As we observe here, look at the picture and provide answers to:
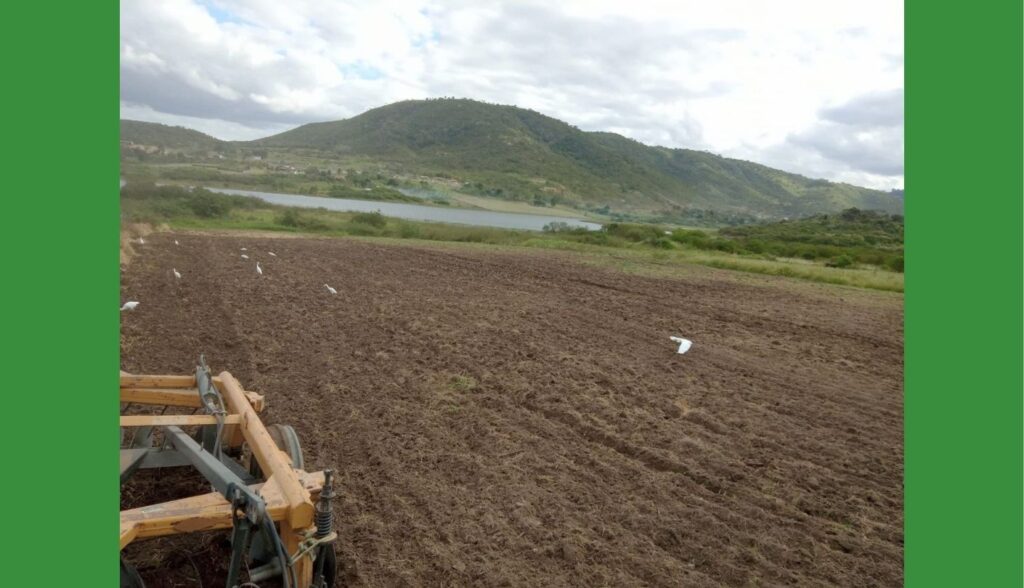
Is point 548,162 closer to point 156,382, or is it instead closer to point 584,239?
point 584,239

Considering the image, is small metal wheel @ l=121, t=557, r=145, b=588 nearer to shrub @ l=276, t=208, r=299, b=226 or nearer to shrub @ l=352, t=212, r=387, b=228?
shrub @ l=276, t=208, r=299, b=226

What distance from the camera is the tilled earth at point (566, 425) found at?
3.96 metres

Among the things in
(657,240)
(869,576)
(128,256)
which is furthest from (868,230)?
(869,576)

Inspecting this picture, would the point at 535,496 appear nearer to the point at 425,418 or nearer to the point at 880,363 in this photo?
the point at 425,418

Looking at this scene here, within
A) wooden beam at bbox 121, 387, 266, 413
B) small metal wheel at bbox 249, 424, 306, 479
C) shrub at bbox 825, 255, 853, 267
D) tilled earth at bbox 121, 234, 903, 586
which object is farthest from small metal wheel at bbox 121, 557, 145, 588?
shrub at bbox 825, 255, 853, 267

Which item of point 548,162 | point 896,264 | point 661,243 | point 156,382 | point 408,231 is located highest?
point 548,162

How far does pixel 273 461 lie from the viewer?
3021mm

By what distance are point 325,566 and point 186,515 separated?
0.67 metres

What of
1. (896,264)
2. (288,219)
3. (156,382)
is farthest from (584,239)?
(156,382)

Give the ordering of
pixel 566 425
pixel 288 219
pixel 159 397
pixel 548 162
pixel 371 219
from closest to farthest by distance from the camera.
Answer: pixel 159 397, pixel 566 425, pixel 288 219, pixel 371 219, pixel 548 162

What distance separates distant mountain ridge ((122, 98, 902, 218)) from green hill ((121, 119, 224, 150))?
89.9m

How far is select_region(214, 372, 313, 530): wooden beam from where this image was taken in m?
2.66

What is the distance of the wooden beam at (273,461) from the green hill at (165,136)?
1.46m

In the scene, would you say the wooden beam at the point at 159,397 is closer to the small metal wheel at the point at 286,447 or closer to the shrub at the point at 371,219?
the small metal wheel at the point at 286,447
